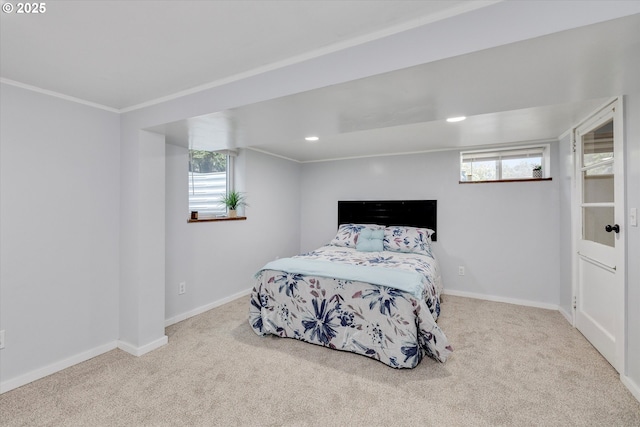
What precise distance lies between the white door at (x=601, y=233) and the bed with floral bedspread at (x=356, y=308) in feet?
4.19

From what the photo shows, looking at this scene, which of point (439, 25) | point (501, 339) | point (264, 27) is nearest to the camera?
point (439, 25)

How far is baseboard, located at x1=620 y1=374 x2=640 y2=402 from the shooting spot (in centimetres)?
179

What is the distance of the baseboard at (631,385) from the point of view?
1.79m

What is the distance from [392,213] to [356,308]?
2.24m

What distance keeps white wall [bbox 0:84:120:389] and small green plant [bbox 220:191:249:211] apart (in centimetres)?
138

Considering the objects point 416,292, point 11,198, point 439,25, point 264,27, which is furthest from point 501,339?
point 11,198

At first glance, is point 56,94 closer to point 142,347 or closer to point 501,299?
point 142,347

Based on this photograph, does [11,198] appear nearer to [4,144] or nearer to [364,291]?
[4,144]

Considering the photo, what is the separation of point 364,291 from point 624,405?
1.72 m

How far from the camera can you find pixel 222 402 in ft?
5.88

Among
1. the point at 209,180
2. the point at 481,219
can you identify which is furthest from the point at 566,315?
the point at 209,180

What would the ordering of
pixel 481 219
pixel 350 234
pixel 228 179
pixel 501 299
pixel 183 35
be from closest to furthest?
1. pixel 183 35
2. pixel 501 299
3. pixel 481 219
4. pixel 228 179
5. pixel 350 234

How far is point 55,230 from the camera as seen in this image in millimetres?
2129

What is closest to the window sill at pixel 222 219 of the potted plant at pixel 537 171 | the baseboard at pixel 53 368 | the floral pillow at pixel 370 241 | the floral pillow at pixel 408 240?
the baseboard at pixel 53 368
